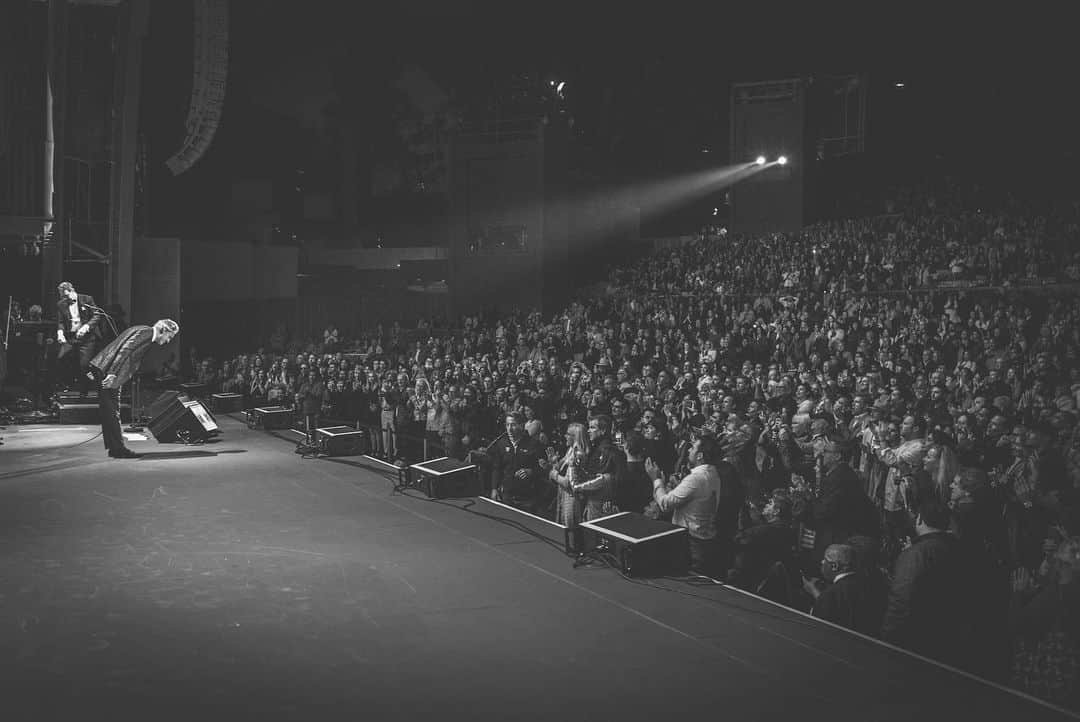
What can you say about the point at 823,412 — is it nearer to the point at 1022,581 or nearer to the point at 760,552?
the point at 760,552

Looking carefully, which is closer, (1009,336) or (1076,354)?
(1076,354)

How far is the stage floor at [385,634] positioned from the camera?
5.14 meters

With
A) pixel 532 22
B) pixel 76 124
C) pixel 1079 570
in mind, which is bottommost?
pixel 1079 570

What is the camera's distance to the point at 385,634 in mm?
6250

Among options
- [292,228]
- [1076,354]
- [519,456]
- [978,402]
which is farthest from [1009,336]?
[292,228]

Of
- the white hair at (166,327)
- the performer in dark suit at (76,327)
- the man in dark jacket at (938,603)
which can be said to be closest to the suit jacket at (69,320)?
the performer in dark suit at (76,327)

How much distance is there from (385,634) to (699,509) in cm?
280

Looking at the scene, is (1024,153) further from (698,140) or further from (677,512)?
(677,512)

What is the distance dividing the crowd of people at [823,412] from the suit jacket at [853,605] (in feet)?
0.05

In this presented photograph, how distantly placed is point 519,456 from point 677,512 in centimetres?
391

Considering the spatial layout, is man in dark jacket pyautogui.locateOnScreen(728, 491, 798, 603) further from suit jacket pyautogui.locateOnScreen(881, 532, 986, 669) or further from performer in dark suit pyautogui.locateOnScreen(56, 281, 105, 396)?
performer in dark suit pyautogui.locateOnScreen(56, 281, 105, 396)

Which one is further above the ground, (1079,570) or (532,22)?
(532,22)

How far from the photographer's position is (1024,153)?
34875mm

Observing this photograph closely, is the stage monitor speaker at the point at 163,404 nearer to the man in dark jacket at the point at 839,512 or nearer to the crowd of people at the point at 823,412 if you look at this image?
the crowd of people at the point at 823,412
